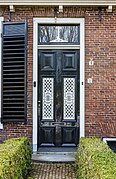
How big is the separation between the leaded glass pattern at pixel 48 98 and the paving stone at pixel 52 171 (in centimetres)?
140

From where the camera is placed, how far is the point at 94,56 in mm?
8125

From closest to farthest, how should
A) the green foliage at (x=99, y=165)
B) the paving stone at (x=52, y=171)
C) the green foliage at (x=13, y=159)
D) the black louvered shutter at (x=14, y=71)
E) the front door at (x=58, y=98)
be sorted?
the green foliage at (x=99, y=165), the green foliage at (x=13, y=159), the paving stone at (x=52, y=171), the black louvered shutter at (x=14, y=71), the front door at (x=58, y=98)

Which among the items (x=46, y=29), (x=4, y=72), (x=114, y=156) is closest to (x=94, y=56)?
(x=46, y=29)

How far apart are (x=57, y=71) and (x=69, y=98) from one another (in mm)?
709

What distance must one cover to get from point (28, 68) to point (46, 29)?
1059mm

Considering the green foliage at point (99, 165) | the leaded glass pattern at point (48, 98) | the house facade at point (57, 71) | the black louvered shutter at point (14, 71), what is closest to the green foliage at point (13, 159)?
the green foliage at point (99, 165)

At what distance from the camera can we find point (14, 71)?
25.9 feet

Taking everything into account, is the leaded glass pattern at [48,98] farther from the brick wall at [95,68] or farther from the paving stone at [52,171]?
the paving stone at [52,171]

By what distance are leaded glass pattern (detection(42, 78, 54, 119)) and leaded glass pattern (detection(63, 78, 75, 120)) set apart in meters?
0.32

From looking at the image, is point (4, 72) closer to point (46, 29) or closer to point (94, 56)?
point (46, 29)

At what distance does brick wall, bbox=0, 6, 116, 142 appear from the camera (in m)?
8.08

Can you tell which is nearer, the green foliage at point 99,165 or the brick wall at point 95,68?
the green foliage at point 99,165

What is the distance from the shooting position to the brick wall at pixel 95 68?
318 inches

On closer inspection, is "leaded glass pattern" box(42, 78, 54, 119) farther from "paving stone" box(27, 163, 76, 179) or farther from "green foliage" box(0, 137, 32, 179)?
"green foliage" box(0, 137, 32, 179)
